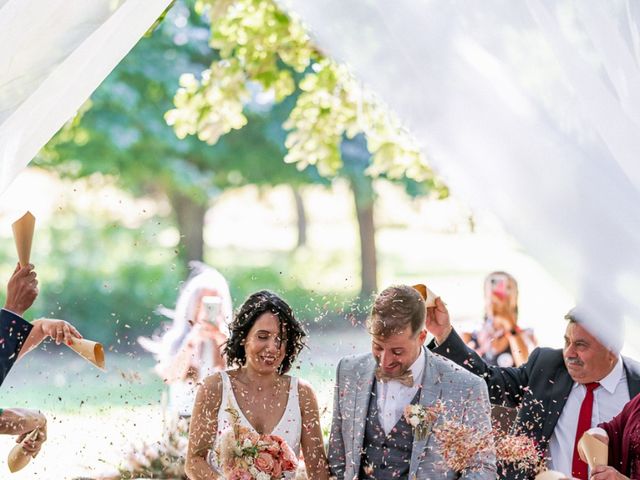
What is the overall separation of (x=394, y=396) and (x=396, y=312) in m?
0.36

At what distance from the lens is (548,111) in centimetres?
257

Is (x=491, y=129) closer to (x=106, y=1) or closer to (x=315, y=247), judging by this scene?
(x=106, y=1)

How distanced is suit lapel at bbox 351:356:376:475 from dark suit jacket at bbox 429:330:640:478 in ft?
1.80

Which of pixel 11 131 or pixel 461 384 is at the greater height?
pixel 11 131

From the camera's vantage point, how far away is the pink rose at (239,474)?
3842 millimetres

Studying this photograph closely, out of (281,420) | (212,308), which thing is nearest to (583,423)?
(281,420)

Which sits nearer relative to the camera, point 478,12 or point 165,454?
point 478,12

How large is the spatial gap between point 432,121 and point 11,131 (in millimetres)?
1171

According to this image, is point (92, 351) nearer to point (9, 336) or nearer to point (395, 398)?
point (9, 336)

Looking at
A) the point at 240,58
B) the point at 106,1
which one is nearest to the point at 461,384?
the point at 106,1

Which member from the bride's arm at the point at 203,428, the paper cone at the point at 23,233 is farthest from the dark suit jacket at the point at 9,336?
the bride's arm at the point at 203,428

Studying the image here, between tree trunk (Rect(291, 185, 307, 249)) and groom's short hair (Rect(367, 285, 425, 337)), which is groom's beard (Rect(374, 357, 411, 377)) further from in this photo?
tree trunk (Rect(291, 185, 307, 249))

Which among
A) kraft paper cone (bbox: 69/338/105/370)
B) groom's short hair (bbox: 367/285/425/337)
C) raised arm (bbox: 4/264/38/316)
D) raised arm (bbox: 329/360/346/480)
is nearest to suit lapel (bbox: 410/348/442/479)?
groom's short hair (bbox: 367/285/425/337)

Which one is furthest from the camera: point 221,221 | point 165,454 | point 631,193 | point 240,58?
point 221,221
